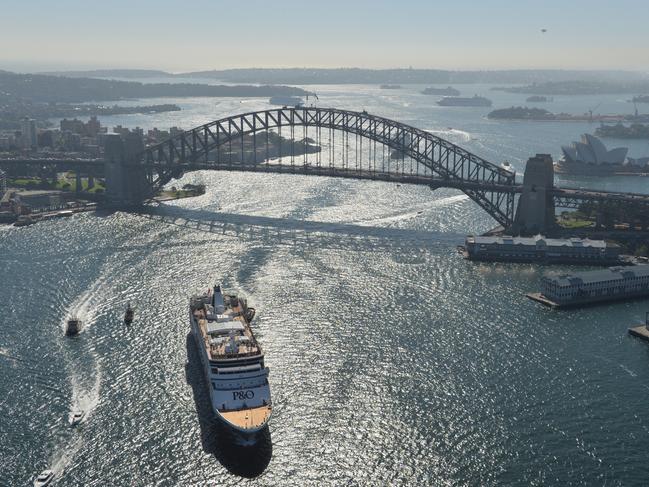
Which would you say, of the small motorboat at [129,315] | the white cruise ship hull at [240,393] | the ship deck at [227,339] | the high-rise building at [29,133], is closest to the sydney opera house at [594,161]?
the small motorboat at [129,315]

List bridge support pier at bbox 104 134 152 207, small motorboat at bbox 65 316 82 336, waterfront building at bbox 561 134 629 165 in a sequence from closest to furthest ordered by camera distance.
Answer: small motorboat at bbox 65 316 82 336, bridge support pier at bbox 104 134 152 207, waterfront building at bbox 561 134 629 165

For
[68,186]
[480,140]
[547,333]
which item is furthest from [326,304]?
[480,140]

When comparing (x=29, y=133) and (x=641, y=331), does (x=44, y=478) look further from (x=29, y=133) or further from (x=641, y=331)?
(x=29, y=133)

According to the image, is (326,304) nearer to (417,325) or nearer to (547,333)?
(417,325)

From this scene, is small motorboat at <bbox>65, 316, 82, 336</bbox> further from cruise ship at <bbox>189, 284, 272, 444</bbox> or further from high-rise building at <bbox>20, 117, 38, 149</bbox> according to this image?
high-rise building at <bbox>20, 117, 38, 149</bbox>

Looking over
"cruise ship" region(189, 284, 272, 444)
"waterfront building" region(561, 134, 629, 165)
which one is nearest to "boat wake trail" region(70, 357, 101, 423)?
"cruise ship" region(189, 284, 272, 444)
